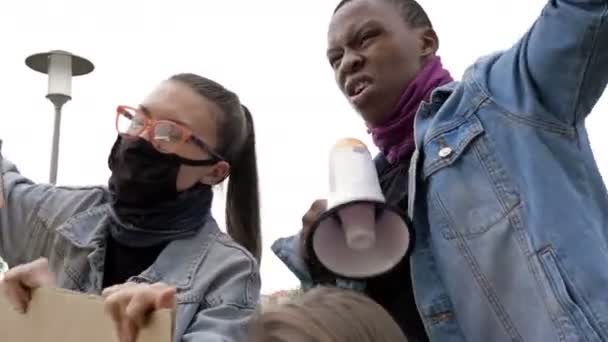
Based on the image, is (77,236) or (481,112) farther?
(77,236)

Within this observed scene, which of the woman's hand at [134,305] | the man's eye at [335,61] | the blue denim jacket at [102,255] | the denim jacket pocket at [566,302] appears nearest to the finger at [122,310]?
the woman's hand at [134,305]

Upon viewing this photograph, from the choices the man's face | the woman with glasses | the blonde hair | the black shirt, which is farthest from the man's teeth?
the blonde hair

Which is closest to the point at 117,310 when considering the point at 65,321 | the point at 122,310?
the point at 122,310

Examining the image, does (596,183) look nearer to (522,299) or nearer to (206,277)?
(522,299)

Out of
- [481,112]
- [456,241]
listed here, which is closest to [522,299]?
[456,241]

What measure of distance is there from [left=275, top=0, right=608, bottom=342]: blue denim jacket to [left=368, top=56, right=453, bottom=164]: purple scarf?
14 cm

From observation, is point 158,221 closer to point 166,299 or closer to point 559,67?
point 166,299

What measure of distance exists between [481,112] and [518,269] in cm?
30

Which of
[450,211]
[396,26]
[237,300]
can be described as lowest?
[237,300]

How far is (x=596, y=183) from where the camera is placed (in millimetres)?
1676

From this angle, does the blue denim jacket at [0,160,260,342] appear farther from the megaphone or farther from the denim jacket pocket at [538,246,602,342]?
the denim jacket pocket at [538,246,602,342]

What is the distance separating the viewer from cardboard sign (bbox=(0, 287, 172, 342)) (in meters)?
1.40

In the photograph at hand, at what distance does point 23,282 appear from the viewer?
1.59 meters

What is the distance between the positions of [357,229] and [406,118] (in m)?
0.33
